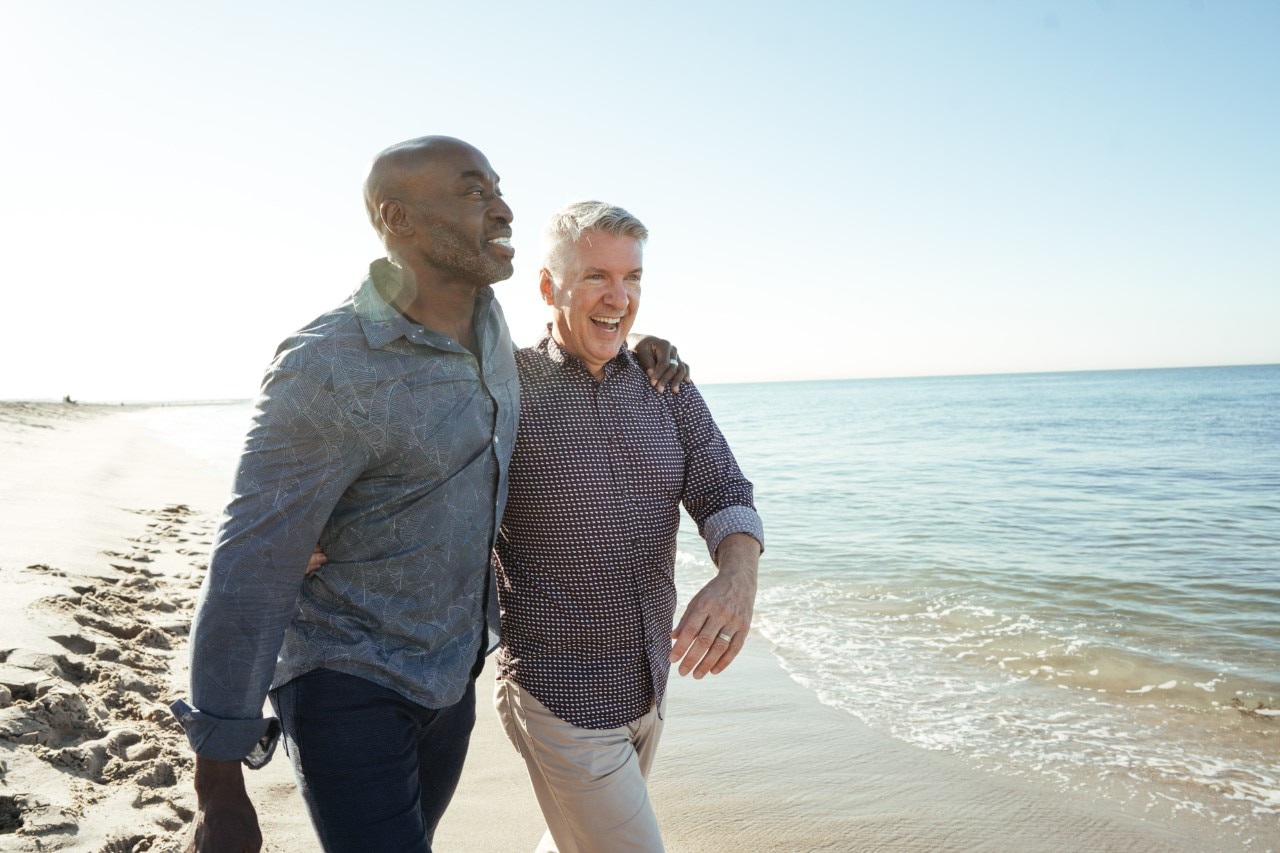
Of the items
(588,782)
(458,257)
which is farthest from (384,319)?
(588,782)

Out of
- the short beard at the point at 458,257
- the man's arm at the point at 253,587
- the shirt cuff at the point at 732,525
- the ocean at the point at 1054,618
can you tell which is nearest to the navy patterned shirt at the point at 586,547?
the shirt cuff at the point at 732,525

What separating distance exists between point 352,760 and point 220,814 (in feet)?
0.85

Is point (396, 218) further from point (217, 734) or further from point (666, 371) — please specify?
point (217, 734)

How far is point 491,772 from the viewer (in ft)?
14.4

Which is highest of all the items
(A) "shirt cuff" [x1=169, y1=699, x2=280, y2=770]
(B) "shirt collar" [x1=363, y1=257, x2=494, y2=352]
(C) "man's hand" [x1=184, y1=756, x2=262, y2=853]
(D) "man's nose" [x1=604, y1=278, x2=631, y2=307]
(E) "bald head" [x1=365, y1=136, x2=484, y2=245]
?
(E) "bald head" [x1=365, y1=136, x2=484, y2=245]

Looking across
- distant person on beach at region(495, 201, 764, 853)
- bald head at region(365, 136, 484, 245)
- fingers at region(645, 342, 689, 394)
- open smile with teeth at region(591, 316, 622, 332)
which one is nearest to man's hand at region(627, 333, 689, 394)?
fingers at region(645, 342, 689, 394)

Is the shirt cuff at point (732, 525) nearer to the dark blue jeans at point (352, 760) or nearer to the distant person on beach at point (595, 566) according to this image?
the distant person on beach at point (595, 566)

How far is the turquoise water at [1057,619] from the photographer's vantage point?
5.02 m

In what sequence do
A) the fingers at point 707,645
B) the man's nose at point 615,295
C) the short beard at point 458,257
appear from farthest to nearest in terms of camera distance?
the man's nose at point 615,295 < the fingers at point 707,645 < the short beard at point 458,257

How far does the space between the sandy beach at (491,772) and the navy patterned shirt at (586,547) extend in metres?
1.60

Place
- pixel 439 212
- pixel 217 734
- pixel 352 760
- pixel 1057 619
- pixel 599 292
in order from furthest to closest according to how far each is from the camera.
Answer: pixel 1057 619 → pixel 599 292 → pixel 439 212 → pixel 352 760 → pixel 217 734

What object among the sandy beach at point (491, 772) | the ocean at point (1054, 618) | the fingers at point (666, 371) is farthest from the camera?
the ocean at point (1054, 618)

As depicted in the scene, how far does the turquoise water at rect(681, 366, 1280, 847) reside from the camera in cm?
502

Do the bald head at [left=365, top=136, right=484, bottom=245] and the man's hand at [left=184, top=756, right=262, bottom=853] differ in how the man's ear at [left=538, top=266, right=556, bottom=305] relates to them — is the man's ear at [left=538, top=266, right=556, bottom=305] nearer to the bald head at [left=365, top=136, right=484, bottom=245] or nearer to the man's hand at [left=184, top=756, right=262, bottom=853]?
the bald head at [left=365, top=136, right=484, bottom=245]
